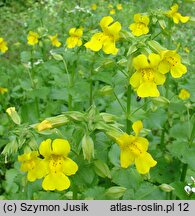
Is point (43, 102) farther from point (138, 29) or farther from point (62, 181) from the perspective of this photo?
point (62, 181)

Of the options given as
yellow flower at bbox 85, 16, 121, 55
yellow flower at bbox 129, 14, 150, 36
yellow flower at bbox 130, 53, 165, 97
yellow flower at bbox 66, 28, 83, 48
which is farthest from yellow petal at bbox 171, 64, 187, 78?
yellow flower at bbox 66, 28, 83, 48

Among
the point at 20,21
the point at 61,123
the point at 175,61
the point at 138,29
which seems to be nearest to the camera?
the point at 61,123

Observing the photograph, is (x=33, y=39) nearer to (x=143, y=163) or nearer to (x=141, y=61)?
(x=141, y=61)

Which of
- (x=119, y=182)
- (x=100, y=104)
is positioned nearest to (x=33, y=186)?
(x=119, y=182)

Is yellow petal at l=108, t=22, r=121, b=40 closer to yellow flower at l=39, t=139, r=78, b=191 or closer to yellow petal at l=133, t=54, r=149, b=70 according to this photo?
yellow petal at l=133, t=54, r=149, b=70

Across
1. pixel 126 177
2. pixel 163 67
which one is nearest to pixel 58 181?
pixel 126 177
